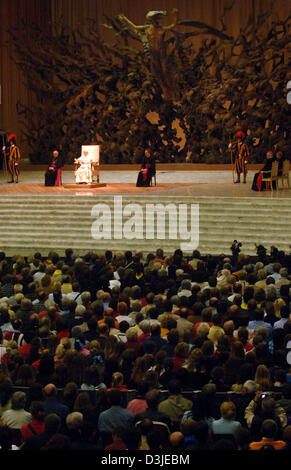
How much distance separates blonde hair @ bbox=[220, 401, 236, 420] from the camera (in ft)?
18.2

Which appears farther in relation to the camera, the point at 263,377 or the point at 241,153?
the point at 241,153

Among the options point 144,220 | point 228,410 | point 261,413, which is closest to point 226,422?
point 228,410

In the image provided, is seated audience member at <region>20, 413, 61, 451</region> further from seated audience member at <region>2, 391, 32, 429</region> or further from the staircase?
the staircase

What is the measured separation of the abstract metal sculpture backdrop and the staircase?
8.10m

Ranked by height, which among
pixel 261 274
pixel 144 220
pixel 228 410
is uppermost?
pixel 144 220

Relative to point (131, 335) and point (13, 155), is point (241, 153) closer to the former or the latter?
point (13, 155)

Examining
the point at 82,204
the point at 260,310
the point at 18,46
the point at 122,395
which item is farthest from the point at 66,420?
the point at 18,46

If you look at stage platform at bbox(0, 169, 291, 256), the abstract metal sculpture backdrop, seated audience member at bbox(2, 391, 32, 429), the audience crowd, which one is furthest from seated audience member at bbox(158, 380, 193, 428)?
the abstract metal sculpture backdrop

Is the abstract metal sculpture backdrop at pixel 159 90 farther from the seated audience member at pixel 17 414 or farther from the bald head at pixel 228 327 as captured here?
the seated audience member at pixel 17 414

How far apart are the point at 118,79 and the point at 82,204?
9658 mm

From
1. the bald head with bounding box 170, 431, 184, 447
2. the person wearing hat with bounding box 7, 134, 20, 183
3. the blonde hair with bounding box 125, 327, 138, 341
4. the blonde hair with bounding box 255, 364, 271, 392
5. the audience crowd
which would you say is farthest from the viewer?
the person wearing hat with bounding box 7, 134, 20, 183

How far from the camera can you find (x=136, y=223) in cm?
1459

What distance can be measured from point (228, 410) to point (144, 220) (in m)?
9.17

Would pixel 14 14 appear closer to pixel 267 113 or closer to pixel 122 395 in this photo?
pixel 267 113
